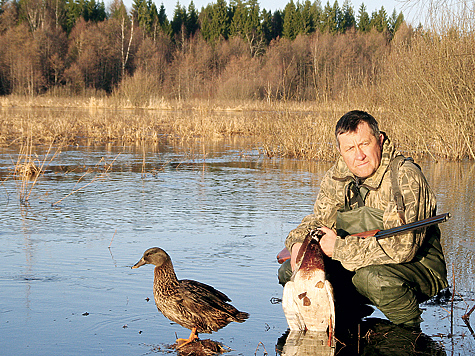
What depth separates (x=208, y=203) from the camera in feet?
30.4

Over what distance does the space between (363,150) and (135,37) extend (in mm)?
71739

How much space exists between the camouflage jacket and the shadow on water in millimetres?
478

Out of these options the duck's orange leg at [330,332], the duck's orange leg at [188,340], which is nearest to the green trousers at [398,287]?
the duck's orange leg at [330,332]

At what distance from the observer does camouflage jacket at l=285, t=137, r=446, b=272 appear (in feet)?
12.6

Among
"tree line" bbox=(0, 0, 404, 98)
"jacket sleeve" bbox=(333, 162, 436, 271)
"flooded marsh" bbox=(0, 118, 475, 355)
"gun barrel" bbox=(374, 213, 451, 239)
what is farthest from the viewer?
"tree line" bbox=(0, 0, 404, 98)

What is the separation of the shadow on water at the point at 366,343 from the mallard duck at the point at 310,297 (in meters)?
0.09

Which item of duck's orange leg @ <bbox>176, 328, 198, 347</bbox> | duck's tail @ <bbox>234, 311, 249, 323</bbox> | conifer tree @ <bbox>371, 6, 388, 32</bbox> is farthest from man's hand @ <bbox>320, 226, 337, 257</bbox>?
conifer tree @ <bbox>371, 6, 388, 32</bbox>

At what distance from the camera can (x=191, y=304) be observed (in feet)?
13.3

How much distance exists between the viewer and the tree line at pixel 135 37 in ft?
200

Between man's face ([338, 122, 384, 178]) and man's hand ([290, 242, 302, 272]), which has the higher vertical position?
man's face ([338, 122, 384, 178])

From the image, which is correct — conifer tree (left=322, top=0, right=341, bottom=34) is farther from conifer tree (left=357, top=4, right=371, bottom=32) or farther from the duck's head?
the duck's head

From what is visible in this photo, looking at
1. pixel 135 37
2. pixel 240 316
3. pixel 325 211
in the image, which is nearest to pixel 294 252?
pixel 325 211

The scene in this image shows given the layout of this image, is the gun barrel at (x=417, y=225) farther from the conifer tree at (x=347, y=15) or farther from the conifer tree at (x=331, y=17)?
the conifer tree at (x=347, y=15)

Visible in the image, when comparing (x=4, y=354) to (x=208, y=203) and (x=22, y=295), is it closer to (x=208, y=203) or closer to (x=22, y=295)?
(x=22, y=295)
